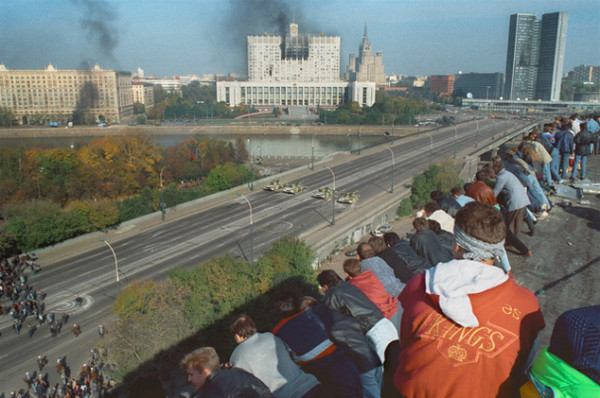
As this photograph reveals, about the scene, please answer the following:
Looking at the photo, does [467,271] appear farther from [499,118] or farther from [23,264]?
[499,118]

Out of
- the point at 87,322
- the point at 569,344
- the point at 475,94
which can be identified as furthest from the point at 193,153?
the point at 475,94

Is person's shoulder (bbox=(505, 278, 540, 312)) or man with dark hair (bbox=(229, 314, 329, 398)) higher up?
person's shoulder (bbox=(505, 278, 540, 312))

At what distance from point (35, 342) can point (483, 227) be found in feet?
47.4

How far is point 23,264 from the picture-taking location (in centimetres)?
1814

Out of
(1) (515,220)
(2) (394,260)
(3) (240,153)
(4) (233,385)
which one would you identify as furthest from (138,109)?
(4) (233,385)

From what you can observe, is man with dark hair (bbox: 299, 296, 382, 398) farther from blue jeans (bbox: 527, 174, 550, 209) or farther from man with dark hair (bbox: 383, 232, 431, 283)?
blue jeans (bbox: 527, 174, 550, 209)

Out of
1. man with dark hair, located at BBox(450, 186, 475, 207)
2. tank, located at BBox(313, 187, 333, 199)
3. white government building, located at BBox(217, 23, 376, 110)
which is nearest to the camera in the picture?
man with dark hair, located at BBox(450, 186, 475, 207)

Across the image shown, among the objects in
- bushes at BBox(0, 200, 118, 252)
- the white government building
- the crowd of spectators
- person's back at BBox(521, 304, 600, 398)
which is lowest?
the crowd of spectators

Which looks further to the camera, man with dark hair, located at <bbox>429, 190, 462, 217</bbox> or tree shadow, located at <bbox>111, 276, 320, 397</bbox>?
tree shadow, located at <bbox>111, 276, 320, 397</bbox>

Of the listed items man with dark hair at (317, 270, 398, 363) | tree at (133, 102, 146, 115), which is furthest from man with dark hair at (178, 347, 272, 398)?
tree at (133, 102, 146, 115)

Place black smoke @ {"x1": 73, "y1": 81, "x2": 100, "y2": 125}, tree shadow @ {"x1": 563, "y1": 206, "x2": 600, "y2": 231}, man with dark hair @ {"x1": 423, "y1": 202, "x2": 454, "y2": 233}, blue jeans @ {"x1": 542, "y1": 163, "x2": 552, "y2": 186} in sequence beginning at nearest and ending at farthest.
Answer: man with dark hair @ {"x1": 423, "y1": 202, "x2": 454, "y2": 233} → tree shadow @ {"x1": 563, "y1": 206, "x2": 600, "y2": 231} → blue jeans @ {"x1": 542, "y1": 163, "x2": 552, "y2": 186} → black smoke @ {"x1": 73, "y1": 81, "x2": 100, "y2": 125}

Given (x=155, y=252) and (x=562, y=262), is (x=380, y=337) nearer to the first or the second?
(x=562, y=262)

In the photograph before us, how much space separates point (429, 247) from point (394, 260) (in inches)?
13.2

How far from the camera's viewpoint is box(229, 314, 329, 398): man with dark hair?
2.26 metres
